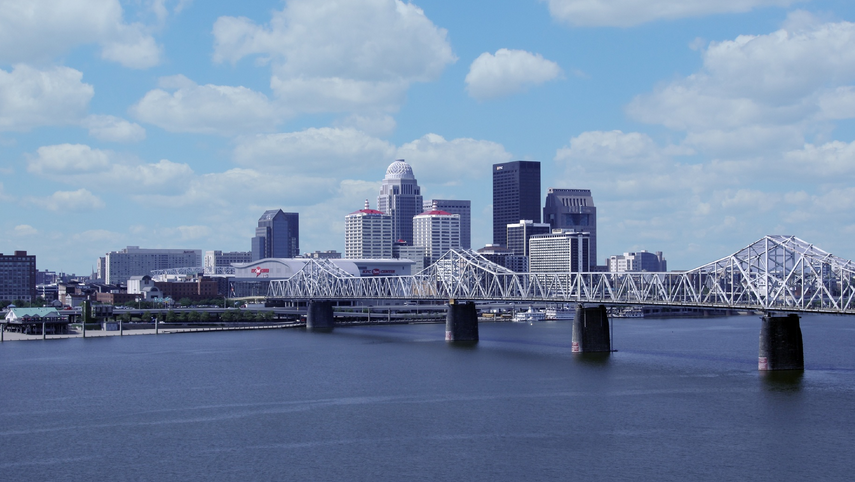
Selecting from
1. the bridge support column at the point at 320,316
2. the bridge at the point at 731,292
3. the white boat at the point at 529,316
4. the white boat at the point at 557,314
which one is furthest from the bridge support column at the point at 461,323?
the white boat at the point at 557,314

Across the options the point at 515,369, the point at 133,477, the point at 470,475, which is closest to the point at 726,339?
the point at 515,369

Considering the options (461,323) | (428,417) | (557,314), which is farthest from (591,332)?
(557,314)

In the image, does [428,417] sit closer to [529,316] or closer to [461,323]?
[461,323]

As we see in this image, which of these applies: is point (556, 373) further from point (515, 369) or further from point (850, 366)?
point (850, 366)

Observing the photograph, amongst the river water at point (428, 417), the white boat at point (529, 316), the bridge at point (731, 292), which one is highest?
the bridge at point (731, 292)

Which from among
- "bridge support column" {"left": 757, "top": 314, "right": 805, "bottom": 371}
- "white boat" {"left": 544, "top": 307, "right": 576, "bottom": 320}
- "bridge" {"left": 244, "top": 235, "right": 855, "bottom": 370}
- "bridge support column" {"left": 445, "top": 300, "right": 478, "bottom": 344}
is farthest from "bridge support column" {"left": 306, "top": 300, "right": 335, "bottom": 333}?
"bridge support column" {"left": 757, "top": 314, "right": 805, "bottom": 371}

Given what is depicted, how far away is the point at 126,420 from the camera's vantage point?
56.6m

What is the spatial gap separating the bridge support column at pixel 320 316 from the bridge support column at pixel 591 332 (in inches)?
2594

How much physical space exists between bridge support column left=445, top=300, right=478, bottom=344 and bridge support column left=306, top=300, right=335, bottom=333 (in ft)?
130

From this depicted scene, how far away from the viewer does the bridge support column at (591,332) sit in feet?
306

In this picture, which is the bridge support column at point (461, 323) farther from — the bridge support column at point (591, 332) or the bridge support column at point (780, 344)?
the bridge support column at point (780, 344)

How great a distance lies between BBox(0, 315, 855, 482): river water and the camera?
44.7 meters

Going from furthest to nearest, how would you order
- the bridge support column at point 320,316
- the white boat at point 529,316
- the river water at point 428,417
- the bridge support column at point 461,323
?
the white boat at point 529,316 < the bridge support column at point 320,316 < the bridge support column at point 461,323 < the river water at point 428,417

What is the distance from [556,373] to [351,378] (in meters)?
15.9
